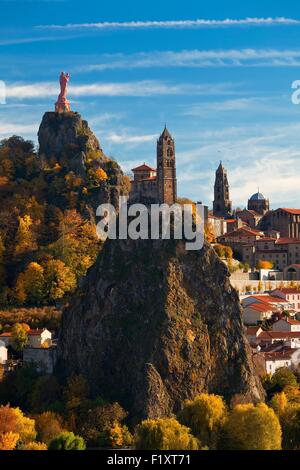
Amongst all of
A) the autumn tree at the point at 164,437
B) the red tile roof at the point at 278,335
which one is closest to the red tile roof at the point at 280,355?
the red tile roof at the point at 278,335

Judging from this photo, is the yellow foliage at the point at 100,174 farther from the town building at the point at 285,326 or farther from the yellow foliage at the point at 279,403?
the yellow foliage at the point at 279,403

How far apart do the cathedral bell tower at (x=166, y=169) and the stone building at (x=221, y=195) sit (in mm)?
37810

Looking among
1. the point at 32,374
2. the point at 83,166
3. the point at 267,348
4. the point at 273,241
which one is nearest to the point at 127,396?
the point at 32,374

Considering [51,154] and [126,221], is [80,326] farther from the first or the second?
[51,154]

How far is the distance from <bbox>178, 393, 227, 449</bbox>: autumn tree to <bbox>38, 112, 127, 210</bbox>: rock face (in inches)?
1561

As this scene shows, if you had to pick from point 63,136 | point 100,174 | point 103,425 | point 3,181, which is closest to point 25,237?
point 3,181

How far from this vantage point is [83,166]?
110 meters

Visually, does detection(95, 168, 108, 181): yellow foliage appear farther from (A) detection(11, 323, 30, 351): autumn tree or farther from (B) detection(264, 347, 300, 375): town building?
(B) detection(264, 347, 300, 375): town building

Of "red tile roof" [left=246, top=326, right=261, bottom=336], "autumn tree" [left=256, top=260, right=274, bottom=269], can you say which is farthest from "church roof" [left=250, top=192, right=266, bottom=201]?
"red tile roof" [left=246, top=326, right=261, bottom=336]

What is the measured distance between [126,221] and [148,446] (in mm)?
29609

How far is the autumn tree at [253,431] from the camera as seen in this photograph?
63.1 m

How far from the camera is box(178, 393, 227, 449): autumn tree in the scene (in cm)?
6575

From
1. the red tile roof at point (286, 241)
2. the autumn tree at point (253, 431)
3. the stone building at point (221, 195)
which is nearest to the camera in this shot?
the autumn tree at point (253, 431)

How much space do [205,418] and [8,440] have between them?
11.6 m
